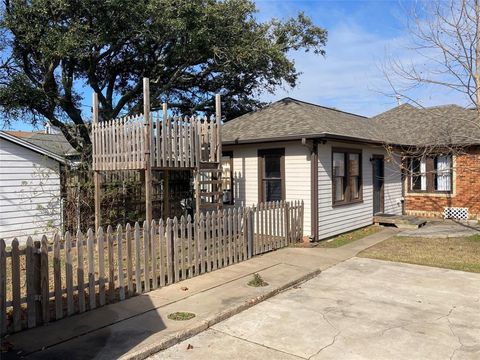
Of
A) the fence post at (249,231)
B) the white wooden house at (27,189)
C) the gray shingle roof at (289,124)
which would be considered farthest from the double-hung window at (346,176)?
the white wooden house at (27,189)

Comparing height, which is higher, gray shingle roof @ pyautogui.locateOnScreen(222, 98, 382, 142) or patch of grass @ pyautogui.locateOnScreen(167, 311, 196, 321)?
gray shingle roof @ pyautogui.locateOnScreen(222, 98, 382, 142)

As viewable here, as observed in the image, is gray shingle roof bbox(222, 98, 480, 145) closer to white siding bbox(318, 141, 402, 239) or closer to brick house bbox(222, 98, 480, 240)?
brick house bbox(222, 98, 480, 240)

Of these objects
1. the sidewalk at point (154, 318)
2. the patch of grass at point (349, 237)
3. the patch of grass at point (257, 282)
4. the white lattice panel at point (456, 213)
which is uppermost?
the white lattice panel at point (456, 213)

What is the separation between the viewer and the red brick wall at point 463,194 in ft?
50.7

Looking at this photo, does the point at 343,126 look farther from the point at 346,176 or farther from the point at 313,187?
the point at 313,187

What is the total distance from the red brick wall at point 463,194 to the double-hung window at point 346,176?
4.05 metres

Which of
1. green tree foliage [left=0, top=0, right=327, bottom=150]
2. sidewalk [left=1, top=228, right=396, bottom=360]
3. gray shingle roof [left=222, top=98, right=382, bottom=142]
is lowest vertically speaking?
sidewalk [left=1, top=228, right=396, bottom=360]

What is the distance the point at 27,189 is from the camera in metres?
11.9

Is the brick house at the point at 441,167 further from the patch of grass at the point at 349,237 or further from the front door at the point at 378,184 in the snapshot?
the patch of grass at the point at 349,237

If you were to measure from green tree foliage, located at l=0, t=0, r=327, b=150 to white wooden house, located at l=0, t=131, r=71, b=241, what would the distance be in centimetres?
314

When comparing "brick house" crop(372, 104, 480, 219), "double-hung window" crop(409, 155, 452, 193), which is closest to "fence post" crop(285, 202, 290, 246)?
"brick house" crop(372, 104, 480, 219)

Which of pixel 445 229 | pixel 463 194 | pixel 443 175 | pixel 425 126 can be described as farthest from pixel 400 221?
pixel 425 126

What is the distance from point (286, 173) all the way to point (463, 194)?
8324mm

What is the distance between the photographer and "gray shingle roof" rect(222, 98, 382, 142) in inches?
469
